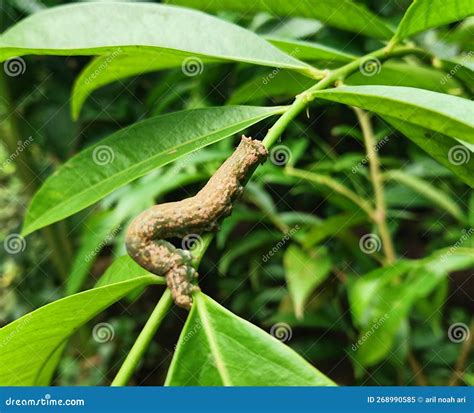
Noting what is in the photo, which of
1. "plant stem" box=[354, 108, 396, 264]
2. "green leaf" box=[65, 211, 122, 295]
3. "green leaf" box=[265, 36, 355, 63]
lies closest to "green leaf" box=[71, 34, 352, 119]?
"green leaf" box=[265, 36, 355, 63]

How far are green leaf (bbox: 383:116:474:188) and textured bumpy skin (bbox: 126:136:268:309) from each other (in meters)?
0.13

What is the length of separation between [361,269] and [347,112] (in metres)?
0.35

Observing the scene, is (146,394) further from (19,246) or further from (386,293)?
(19,246)

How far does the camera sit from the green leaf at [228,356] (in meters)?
0.44

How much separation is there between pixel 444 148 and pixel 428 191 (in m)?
0.71

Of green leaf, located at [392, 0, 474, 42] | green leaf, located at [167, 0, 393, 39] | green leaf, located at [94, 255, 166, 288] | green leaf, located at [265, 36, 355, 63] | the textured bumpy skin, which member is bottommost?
green leaf, located at [94, 255, 166, 288]

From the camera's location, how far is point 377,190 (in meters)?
1.26

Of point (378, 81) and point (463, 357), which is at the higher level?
point (378, 81)

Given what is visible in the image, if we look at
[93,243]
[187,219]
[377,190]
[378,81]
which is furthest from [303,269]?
[187,219]

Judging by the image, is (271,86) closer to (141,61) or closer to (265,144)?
(141,61)

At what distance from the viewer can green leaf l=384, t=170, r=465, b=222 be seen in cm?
123

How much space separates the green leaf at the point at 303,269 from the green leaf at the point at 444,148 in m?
0.60

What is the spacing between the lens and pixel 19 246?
2.13m

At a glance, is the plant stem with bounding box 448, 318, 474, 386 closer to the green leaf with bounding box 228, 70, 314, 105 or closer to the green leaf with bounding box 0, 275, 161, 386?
the green leaf with bounding box 228, 70, 314, 105
